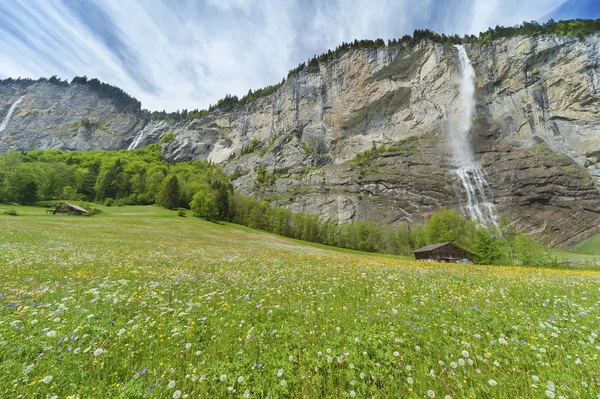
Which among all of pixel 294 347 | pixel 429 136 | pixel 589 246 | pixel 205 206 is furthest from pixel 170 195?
pixel 589 246

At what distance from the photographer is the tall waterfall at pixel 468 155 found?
100 meters

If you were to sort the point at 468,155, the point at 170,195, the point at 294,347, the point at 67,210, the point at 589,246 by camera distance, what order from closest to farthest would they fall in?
the point at 294,347 → the point at 67,210 → the point at 589,246 → the point at 170,195 → the point at 468,155

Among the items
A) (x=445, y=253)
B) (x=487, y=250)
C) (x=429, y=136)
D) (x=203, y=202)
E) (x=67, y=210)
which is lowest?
(x=67, y=210)

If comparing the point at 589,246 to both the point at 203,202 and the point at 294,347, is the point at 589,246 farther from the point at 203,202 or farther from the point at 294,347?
the point at 203,202

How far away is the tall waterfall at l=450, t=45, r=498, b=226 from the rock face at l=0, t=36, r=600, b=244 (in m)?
2.87

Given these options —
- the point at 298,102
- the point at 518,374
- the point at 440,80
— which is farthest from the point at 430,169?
the point at 518,374

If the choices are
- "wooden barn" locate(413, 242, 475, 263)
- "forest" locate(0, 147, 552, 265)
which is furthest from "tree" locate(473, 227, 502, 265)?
"forest" locate(0, 147, 552, 265)

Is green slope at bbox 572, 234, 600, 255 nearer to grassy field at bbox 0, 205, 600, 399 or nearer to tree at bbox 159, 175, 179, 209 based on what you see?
grassy field at bbox 0, 205, 600, 399

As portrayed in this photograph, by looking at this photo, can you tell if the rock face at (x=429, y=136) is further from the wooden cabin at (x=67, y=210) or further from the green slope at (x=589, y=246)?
the wooden cabin at (x=67, y=210)

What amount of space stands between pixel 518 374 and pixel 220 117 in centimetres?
21545

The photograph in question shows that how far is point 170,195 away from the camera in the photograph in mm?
93375

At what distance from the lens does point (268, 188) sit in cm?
13862

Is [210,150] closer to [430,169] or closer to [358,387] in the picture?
[430,169]

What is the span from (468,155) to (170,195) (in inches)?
5405
